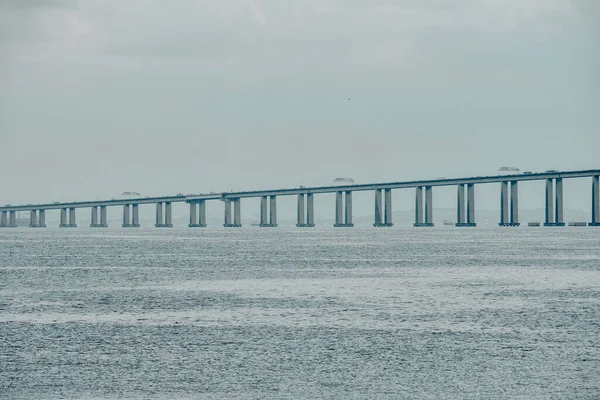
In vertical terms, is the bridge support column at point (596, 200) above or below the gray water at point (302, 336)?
above

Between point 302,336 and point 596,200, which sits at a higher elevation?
point 596,200

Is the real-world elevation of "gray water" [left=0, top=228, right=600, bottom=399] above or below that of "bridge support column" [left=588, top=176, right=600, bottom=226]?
below

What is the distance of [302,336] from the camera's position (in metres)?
31.0

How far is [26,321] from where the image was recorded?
3525cm

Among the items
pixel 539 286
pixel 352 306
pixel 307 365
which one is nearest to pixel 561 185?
pixel 539 286

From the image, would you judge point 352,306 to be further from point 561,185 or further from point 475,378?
point 561,185

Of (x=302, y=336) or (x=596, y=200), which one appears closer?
(x=302, y=336)

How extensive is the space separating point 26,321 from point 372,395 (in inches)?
660

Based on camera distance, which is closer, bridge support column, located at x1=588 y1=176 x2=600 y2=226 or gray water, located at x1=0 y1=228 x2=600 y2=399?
gray water, located at x1=0 y1=228 x2=600 y2=399

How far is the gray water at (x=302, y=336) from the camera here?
74.7ft

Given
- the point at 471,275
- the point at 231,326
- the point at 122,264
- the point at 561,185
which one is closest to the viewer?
the point at 231,326

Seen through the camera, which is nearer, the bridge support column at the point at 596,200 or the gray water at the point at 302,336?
the gray water at the point at 302,336

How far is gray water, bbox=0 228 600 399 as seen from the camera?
22.8 m

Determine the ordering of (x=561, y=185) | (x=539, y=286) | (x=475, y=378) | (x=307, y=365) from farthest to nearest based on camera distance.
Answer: (x=561, y=185)
(x=539, y=286)
(x=307, y=365)
(x=475, y=378)
